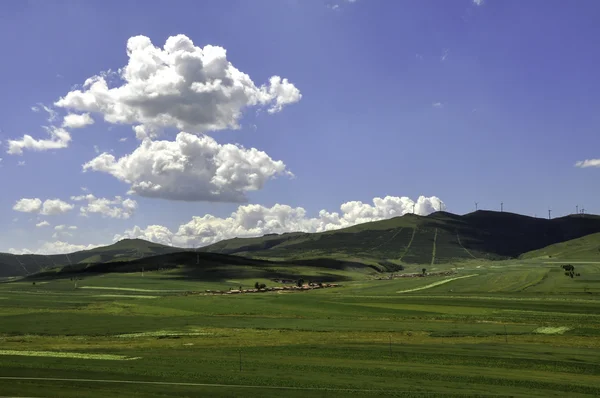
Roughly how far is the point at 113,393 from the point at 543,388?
3490 cm

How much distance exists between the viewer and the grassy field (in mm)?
41688

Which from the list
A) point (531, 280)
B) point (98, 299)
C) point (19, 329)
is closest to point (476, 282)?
point (531, 280)

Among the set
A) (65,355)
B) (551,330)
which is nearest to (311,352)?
(65,355)

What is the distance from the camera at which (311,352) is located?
5922 centimetres

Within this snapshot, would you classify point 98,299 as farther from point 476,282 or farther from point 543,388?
point 543,388

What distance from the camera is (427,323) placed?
90.6 m

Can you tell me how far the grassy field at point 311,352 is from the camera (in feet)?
137

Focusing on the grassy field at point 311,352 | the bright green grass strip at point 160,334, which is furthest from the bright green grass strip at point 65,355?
the bright green grass strip at point 160,334

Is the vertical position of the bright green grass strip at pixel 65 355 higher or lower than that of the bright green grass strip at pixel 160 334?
higher

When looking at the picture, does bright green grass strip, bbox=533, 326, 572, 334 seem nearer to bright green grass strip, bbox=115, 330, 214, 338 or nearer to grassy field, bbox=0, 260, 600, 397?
grassy field, bbox=0, 260, 600, 397

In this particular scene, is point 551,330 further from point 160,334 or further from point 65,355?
point 65,355

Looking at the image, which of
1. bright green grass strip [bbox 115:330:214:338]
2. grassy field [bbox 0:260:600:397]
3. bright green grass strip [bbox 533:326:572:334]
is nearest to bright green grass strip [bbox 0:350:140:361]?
grassy field [bbox 0:260:600:397]

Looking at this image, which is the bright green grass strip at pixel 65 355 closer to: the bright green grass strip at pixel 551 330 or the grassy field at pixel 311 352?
the grassy field at pixel 311 352

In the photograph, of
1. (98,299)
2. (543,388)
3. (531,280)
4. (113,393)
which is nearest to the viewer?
(113,393)
